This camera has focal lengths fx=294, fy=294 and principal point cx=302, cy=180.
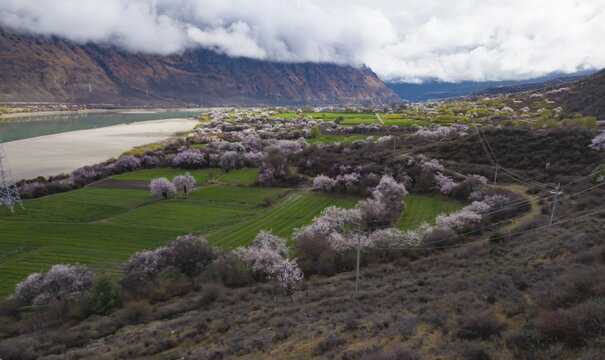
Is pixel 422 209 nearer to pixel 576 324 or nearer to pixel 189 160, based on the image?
pixel 576 324

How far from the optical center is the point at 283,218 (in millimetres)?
42812

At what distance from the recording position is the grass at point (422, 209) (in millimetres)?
38900

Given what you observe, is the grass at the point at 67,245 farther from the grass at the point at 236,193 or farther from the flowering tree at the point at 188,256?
the grass at the point at 236,193

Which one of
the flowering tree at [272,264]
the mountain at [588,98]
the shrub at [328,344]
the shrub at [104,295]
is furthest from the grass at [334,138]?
the shrub at [328,344]

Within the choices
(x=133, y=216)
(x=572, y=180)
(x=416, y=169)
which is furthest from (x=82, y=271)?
(x=572, y=180)

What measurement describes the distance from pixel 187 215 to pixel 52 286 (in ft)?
66.1

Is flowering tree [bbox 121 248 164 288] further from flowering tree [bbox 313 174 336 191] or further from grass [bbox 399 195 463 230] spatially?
flowering tree [bbox 313 174 336 191]

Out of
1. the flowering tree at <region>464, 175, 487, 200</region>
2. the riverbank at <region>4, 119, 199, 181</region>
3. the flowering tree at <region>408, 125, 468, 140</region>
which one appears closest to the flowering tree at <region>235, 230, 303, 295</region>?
the flowering tree at <region>464, 175, 487, 200</region>

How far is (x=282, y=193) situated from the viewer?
2135 inches

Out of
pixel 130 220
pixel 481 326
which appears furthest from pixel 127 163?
pixel 481 326

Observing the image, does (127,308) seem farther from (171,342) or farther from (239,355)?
(239,355)

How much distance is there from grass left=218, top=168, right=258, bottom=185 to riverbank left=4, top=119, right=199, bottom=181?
38.2 m

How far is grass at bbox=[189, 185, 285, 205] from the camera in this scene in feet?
168

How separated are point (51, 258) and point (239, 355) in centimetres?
2927
